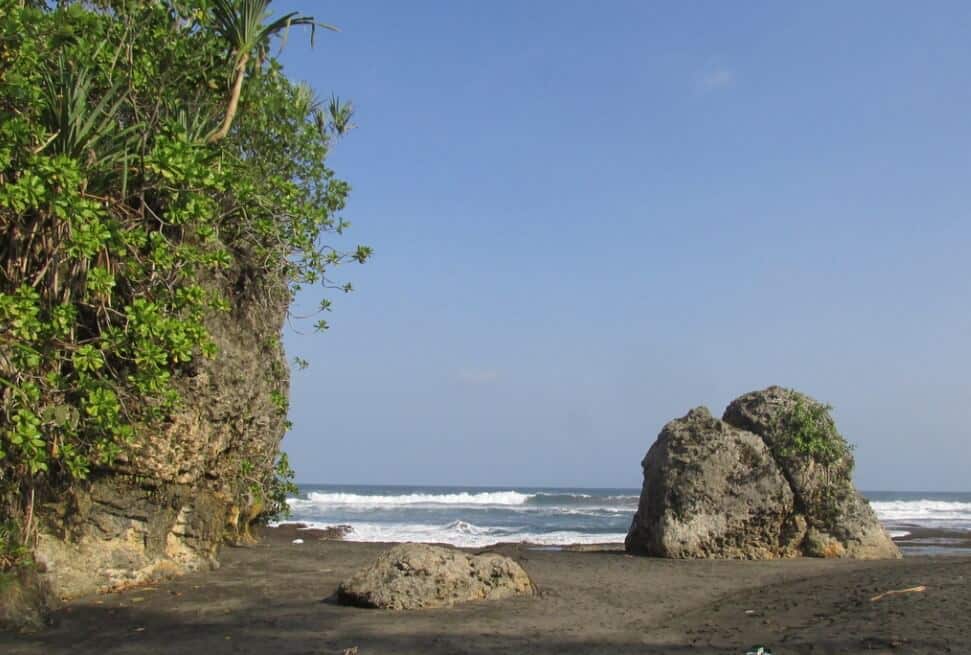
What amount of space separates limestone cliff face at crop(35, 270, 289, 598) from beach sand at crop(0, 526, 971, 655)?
403 millimetres

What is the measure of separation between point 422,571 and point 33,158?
17.2 feet

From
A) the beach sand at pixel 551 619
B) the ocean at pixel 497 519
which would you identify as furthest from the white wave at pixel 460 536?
the beach sand at pixel 551 619

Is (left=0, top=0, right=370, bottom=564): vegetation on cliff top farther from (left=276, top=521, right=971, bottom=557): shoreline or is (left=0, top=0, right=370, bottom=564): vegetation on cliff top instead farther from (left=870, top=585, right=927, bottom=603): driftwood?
(left=276, top=521, right=971, bottom=557): shoreline

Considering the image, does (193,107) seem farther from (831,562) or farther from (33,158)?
(831,562)

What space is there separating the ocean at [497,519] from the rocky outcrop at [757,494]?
239 inches

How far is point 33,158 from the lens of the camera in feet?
20.2

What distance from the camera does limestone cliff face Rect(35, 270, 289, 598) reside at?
27.5 feet

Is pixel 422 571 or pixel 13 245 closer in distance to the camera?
pixel 13 245

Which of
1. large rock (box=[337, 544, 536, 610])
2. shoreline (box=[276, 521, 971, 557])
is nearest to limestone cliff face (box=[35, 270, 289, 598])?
large rock (box=[337, 544, 536, 610])

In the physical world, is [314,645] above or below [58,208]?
below

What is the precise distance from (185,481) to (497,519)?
3046 centimetres

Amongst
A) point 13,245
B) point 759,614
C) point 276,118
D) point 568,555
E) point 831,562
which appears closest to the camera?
point 13,245

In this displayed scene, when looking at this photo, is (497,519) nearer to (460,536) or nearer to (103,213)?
(460,536)

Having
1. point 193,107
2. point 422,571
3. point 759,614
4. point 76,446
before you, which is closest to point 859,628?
point 759,614
